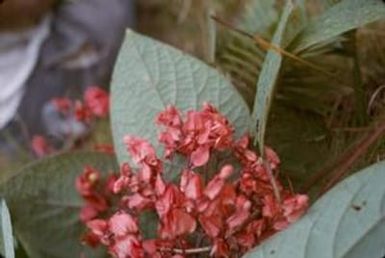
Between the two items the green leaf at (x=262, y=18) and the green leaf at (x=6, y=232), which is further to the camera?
the green leaf at (x=262, y=18)

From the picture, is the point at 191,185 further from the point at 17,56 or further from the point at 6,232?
the point at 17,56

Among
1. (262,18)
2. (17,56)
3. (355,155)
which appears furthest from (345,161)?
(17,56)

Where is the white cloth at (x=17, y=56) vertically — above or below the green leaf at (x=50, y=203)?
below

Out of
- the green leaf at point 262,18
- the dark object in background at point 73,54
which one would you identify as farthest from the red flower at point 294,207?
the dark object in background at point 73,54

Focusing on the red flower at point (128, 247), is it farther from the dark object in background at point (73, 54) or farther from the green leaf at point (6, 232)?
the dark object in background at point (73, 54)

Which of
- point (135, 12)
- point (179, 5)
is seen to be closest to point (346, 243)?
point (179, 5)

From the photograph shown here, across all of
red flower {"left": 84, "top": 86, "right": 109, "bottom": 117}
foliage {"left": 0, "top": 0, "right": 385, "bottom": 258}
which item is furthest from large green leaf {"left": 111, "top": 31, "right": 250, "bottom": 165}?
red flower {"left": 84, "top": 86, "right": 109, "bottom": 117}
